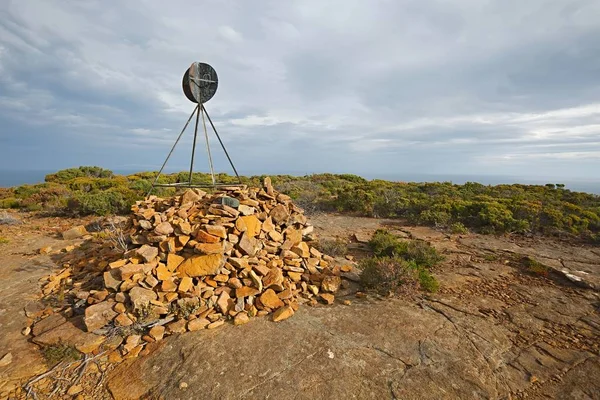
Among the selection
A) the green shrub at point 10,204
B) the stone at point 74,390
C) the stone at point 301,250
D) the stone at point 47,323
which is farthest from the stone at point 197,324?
the green shrub at point 10,204

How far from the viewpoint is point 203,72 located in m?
6.53

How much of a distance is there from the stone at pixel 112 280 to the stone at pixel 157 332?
43.7 inches

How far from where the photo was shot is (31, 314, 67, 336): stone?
4.36 metres

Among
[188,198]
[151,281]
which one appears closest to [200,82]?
[188,198]

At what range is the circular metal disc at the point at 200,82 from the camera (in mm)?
6395

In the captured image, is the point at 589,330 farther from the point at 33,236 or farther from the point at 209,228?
the point at 33,236

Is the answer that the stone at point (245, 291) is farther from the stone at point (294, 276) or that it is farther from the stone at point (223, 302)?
the stone at point (294, 276)

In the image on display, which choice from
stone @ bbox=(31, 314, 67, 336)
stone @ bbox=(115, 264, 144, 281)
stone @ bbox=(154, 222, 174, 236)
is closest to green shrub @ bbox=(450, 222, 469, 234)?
stone @ bbox=(154, 222, 174, 236)

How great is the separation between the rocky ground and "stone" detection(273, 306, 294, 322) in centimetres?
12

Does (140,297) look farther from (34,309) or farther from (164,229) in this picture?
(34,309)

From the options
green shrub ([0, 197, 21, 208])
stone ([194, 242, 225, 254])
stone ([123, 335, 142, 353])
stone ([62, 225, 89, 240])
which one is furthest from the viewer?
green shrub ([0, 197, 21, 208])

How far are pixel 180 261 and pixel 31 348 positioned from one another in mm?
2233

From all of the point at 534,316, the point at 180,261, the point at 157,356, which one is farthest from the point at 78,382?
the point at 534,316

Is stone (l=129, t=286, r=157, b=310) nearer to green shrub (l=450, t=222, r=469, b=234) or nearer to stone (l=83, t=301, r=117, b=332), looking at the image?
stone (l=83, t=301, r=117, b=332)
